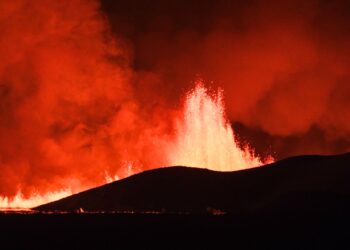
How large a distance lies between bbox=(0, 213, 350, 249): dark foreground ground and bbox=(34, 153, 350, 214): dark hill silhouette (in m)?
4.36

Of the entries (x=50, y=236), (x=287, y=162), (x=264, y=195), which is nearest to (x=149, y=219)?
(x=50, y=236)

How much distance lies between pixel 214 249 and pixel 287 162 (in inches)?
840

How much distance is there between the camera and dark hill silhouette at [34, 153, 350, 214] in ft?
102

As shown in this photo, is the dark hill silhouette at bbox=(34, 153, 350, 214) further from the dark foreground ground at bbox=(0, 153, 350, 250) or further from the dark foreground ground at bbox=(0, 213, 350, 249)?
the dark foreground ground at bbox=(0, 213, 350, 249)

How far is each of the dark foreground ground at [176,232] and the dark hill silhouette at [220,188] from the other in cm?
436

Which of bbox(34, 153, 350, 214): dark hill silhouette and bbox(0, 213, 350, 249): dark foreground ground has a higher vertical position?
bbox(34, 153, 350, 214): dark hill silhouette

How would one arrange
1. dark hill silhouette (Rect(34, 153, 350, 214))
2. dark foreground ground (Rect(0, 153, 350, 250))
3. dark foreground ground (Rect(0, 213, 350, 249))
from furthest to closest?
dark hill silhouette (Rect(34, 153, 350, 214))
dark foreground ground (Rect(0, 153, 350, 250))
dark foreground ground (Rect(0, 213, 350, 249))

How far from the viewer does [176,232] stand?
72.6 ft

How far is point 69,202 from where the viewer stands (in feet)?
135

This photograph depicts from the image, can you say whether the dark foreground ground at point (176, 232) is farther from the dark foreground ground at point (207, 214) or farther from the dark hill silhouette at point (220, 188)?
the dark hill silhouette at point (220, 188)

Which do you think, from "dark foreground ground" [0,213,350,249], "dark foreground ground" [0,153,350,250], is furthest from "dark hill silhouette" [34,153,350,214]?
"dark foreground ground" [0,213,350,249]

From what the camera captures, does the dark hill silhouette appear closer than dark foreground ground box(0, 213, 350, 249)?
No

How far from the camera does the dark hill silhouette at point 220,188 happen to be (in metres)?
31.2

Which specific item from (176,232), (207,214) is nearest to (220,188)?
(207,214)
